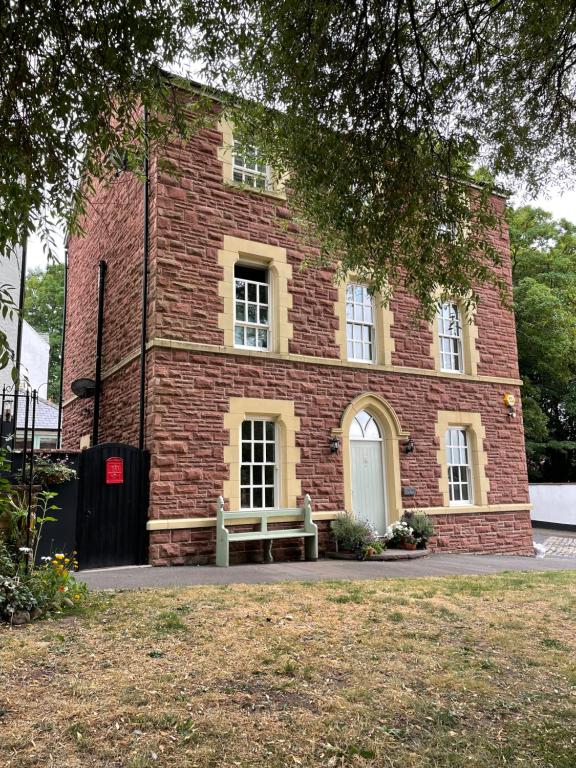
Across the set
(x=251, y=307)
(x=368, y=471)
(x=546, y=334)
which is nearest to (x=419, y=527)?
(x=368, y=471)

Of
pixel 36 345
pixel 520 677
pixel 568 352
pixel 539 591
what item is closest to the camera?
pixel 520 677

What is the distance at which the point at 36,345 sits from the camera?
20.8 m

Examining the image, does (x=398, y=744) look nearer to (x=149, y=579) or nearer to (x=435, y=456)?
(x=149, y=579)

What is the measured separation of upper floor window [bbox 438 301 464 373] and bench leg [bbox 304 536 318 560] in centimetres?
557

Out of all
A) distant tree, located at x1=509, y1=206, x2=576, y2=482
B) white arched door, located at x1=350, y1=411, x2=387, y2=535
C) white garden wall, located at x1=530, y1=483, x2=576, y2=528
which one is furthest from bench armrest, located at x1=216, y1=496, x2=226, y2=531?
distant tree, located at x1=509, y1=206, x2=576, y2=482

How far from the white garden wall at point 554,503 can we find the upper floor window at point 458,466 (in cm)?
848

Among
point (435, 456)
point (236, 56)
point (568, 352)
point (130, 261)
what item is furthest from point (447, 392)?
point (568, 352)

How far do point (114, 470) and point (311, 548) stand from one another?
3.96 m

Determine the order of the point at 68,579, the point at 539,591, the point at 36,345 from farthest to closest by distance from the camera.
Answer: the point at 36,345 → the point at 539,591 → the point at 68,579

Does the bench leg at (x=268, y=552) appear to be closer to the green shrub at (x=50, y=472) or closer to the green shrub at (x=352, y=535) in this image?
the green shrub at (x=352, y=535)

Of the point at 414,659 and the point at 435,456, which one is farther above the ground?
the point at 435,456

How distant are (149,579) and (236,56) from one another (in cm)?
663

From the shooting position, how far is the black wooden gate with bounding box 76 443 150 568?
30.7ft

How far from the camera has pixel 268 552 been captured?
10.6 meters
